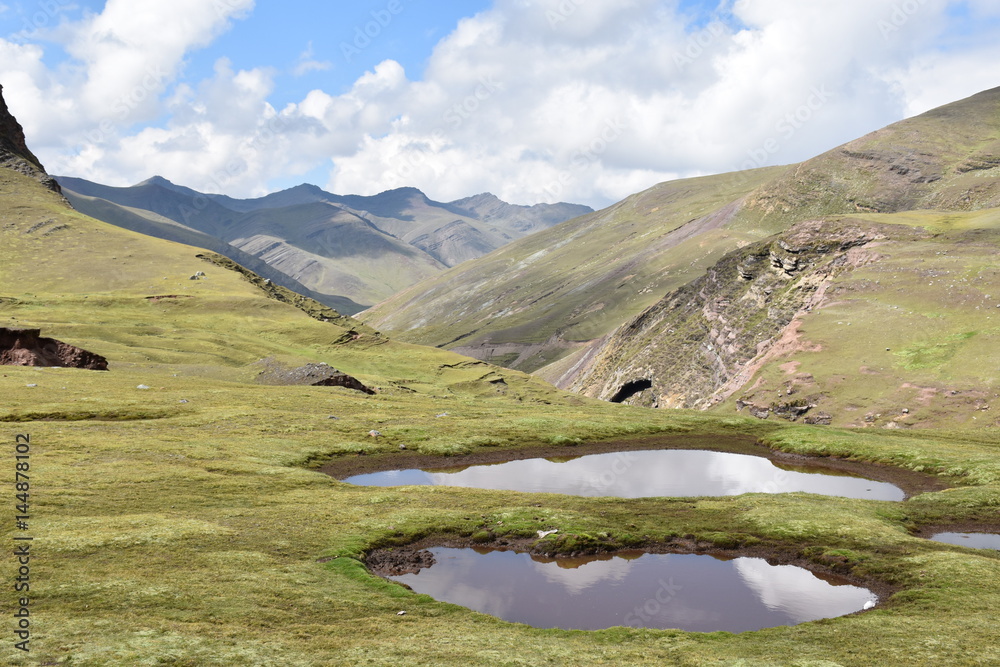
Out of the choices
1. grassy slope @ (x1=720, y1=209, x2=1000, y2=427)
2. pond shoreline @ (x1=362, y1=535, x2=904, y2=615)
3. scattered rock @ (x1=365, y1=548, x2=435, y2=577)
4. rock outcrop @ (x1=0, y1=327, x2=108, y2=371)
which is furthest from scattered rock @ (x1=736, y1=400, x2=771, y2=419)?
rock outcrop @ (x1=0, y1=327, x2=108, y2=371)

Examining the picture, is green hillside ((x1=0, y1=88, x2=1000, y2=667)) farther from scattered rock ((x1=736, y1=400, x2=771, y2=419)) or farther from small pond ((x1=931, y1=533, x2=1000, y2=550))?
scattered rock ((x1=736, y1=400, x2=771, y2=419))

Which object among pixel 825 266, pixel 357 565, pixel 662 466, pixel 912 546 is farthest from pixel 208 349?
pixel 825 266

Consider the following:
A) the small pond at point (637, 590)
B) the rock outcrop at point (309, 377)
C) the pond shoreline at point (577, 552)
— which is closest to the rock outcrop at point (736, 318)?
the rock outcrop at point (309, 377)

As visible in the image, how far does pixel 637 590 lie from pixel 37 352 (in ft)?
271

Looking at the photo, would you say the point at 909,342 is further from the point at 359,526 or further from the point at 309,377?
the point at 309,377

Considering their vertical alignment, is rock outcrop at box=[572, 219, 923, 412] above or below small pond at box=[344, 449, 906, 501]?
above

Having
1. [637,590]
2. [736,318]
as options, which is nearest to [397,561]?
[637,590]

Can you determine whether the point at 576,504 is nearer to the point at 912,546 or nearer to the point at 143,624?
the point at 912,546

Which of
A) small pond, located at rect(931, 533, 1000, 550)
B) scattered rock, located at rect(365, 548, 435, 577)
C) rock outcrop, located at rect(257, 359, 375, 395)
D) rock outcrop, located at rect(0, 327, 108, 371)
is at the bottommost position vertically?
scattered rock, located at rect(365, 548, 435, 577)

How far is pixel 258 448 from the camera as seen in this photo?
55.1 meters

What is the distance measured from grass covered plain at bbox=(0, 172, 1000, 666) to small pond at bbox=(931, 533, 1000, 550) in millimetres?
1701

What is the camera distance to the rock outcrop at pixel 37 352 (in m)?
78.1

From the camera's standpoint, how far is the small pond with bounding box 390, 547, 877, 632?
28.0 metres

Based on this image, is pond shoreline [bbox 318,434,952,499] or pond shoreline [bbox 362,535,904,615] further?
pond shoreline [bbox 318,434,952,499]
